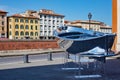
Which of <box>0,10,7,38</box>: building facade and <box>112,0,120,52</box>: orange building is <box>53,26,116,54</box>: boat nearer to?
<box>112,0,120,52</box>: orange building

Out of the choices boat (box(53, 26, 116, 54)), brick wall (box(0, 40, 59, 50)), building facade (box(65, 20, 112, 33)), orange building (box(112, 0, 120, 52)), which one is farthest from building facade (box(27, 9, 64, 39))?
boat (box(53, 26, 116, 54))

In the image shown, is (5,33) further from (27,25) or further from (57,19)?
(57,19)

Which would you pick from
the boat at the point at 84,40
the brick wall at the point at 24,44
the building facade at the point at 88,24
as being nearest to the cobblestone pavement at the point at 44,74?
the boat at the point at 84,40

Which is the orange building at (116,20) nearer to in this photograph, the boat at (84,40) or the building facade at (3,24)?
the boat at (84,40)

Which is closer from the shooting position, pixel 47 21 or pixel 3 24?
→ pixel 3 24

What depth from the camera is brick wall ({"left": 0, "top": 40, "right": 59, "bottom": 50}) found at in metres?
48.9

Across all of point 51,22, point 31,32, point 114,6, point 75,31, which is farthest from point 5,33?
point 75,31

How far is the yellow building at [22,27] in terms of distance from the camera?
10281cm

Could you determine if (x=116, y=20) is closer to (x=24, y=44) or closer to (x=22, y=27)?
(x=24, y=44)

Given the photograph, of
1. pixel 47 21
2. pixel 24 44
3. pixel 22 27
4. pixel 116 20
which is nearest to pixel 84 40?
pixel 116 20

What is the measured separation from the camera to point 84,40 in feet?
43.7

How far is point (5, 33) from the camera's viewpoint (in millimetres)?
100938

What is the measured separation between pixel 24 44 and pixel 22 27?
2170 inches

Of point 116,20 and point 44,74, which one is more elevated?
point 116,20
